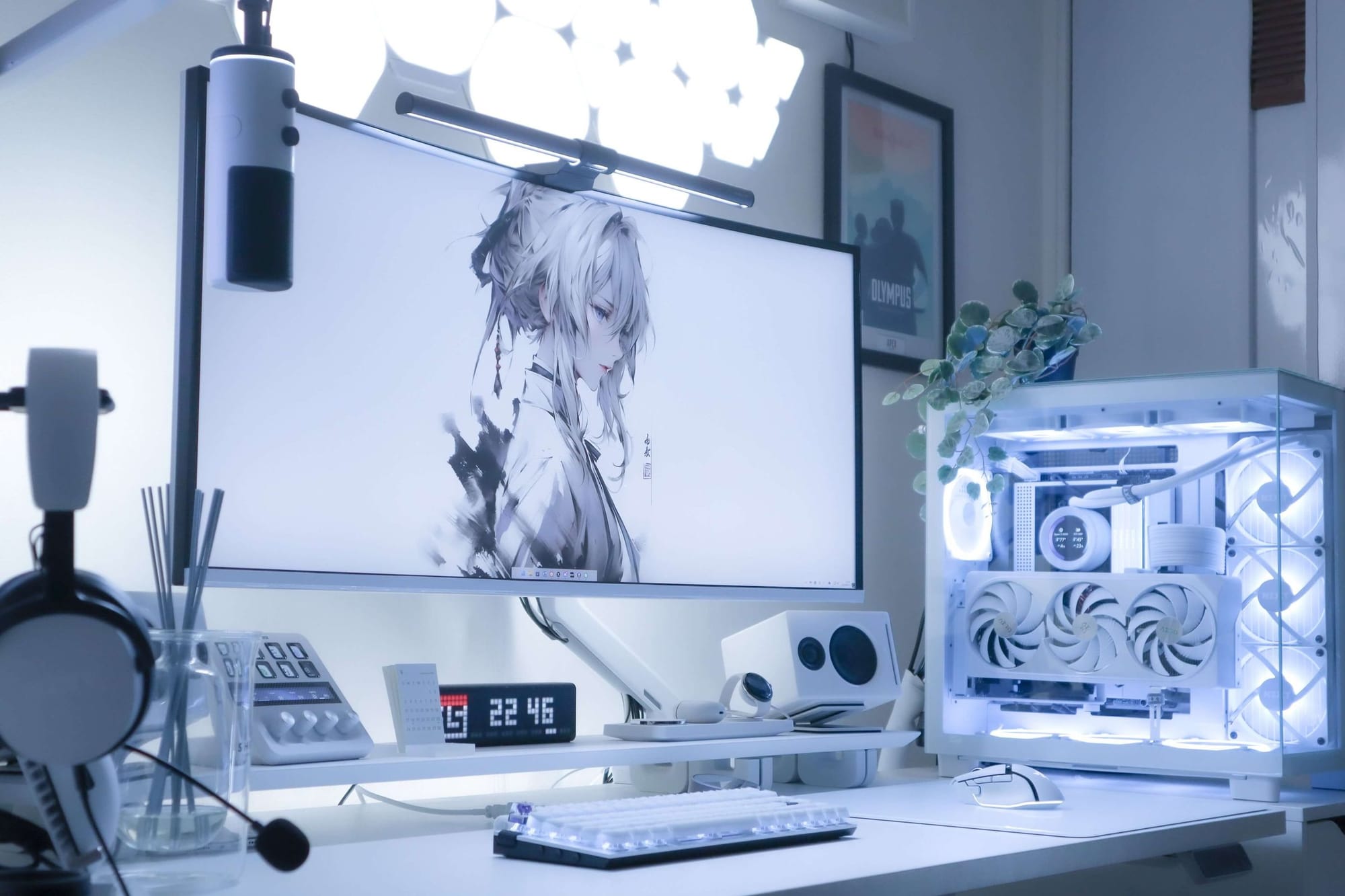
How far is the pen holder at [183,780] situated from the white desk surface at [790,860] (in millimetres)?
38

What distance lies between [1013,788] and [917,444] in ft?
2.11

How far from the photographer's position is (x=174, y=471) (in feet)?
3.82

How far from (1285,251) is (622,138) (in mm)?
1328

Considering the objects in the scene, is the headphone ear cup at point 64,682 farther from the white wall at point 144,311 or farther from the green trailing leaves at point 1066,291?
the green trailing leaves at point 1066,291

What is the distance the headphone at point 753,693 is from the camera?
5.16ft

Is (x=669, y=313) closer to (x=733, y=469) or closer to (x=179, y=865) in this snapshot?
(x=733, y=469)

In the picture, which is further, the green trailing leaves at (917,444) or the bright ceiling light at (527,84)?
the green trailing leaves at (917,444)

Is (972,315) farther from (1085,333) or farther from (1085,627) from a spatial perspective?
(1085,627)

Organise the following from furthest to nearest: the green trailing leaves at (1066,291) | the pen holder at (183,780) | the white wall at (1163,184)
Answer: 1. the white wall at (1163,184)
2. the green trailing leaves at (1066,291)
3. the pen holder at (183,780)

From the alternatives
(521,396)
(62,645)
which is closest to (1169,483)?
(521,396)

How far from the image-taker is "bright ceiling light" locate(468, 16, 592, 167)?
1734mm

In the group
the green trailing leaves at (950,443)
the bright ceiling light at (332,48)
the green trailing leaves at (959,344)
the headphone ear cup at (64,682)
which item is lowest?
the headphone ear cup at (64,682)

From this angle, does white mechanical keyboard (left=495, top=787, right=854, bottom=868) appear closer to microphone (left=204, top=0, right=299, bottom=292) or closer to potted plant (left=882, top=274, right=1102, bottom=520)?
microphone (left=204, top=0, right=299, bottom=292)

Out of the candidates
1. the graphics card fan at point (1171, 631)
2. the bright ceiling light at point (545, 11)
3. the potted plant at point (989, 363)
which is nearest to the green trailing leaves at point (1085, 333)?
the potted plant at point (989, 363)
